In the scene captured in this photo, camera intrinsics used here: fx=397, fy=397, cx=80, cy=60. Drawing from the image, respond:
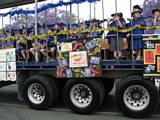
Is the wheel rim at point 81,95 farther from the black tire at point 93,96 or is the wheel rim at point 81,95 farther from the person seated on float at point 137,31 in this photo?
the person seated on float at point 137,31

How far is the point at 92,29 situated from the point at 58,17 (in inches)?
51.0

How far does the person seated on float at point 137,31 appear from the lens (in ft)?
29.0

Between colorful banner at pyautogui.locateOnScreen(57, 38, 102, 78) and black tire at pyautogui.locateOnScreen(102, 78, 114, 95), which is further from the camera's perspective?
black tire at pyautogui.locateOnScreen(102, 78, 114, 95)

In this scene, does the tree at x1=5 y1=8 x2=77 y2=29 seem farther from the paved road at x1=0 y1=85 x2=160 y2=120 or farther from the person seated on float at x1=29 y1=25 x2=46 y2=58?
the paved road at x1=0 y1=85 x2=160 y2=120

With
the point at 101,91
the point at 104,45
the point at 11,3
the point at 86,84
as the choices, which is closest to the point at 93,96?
the point at 101,91

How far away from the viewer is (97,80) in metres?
9.32

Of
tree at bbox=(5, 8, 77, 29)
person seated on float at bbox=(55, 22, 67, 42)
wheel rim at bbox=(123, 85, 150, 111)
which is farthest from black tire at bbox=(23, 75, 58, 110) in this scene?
wheel rim at bbox=(123, 85, 150, 111)

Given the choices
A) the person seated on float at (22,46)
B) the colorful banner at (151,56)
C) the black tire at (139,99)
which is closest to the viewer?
the colorful banner at (151,56)

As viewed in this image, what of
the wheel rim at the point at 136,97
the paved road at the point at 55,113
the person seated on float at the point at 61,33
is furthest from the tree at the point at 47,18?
the wheel rim at the point at 136,97

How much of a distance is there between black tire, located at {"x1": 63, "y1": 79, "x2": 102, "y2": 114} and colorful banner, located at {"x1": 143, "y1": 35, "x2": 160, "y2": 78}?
1235mm

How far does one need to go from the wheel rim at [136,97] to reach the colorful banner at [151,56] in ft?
1.32

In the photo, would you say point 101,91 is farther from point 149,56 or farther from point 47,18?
point 47,18

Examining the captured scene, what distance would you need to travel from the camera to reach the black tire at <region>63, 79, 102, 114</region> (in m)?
9.14

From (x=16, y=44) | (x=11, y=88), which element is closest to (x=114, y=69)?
(x=16, y=44)
